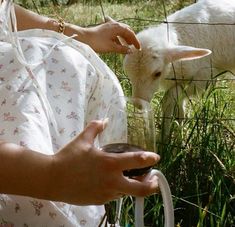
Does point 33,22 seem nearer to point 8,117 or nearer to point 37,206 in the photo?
point 8,117

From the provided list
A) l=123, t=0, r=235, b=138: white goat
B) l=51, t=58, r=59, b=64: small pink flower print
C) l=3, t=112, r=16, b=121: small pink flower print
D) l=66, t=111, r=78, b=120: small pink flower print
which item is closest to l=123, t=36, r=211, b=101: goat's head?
l=123, t=0, r=235, b=138: white goat

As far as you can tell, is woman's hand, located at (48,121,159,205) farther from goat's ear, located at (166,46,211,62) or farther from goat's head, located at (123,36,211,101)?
goat's head, located at (123,36,211,101)

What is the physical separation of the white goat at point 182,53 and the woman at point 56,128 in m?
1.56

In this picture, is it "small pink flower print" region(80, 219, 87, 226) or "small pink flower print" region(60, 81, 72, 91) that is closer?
"small pink flower print" region(80, 219, 87, 226)

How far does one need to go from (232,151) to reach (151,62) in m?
1.40

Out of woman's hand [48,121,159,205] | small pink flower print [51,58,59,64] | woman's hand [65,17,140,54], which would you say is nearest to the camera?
woman's hand [48,121,159,205]

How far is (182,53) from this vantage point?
4035mm

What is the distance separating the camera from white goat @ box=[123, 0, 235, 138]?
4117mm

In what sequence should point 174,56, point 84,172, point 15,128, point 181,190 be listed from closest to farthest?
1. point 84,172
2. point 15,128
3. point 181,190
4. point 174,56

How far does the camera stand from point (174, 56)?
4145 mm

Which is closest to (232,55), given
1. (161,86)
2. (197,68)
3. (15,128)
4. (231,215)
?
(197,68)

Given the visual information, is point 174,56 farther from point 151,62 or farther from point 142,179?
point 142,179

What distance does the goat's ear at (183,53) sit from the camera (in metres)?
3.81

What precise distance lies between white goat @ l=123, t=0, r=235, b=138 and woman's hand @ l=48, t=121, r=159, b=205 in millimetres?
2614
